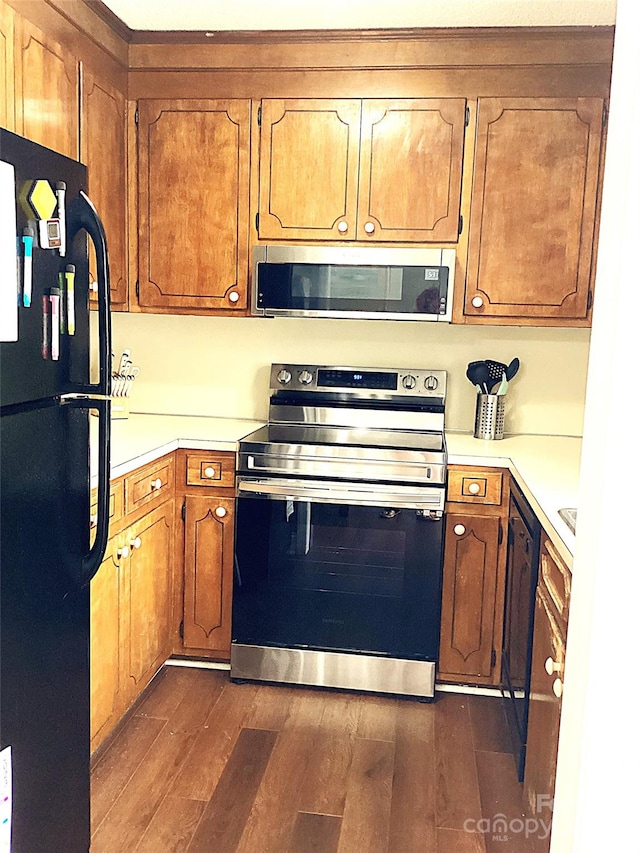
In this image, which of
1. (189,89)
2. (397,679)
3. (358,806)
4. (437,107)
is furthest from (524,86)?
(358,806)

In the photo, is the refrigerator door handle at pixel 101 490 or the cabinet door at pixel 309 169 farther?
the cabinet door at pixel 309 169

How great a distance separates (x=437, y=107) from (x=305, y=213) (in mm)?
629

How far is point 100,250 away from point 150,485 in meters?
1.19

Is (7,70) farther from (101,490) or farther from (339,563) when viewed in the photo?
(339,563)

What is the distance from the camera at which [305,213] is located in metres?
3.03

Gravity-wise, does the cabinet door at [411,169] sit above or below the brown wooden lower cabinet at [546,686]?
above

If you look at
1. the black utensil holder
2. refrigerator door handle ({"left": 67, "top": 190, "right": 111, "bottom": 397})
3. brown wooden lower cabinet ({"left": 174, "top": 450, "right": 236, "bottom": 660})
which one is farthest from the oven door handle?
refrigerator door handle ({"left": 67, "top": 190, "right": 111, "bottom": 397})

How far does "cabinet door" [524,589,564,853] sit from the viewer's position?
66.1 inches

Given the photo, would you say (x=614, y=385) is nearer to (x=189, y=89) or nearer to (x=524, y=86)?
(x=524, y=86)

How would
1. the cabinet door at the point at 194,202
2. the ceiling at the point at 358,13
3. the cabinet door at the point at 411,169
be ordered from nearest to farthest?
1. the ceiling at the point at 358,13
2. the cabinet door at the point at 411,169
3. the cabinet door at the point at 194,202

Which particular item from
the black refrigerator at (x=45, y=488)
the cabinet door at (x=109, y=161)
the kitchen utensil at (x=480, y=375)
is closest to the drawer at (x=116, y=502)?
the black refrigerator at (x=45, y=488)

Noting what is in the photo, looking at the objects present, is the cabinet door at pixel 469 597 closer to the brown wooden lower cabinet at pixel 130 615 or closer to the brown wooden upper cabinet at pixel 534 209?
the brown wooden upper cabinet at pixel 534 209

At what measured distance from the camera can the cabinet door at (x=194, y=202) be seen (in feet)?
9.93

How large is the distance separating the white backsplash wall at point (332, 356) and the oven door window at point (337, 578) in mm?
717
